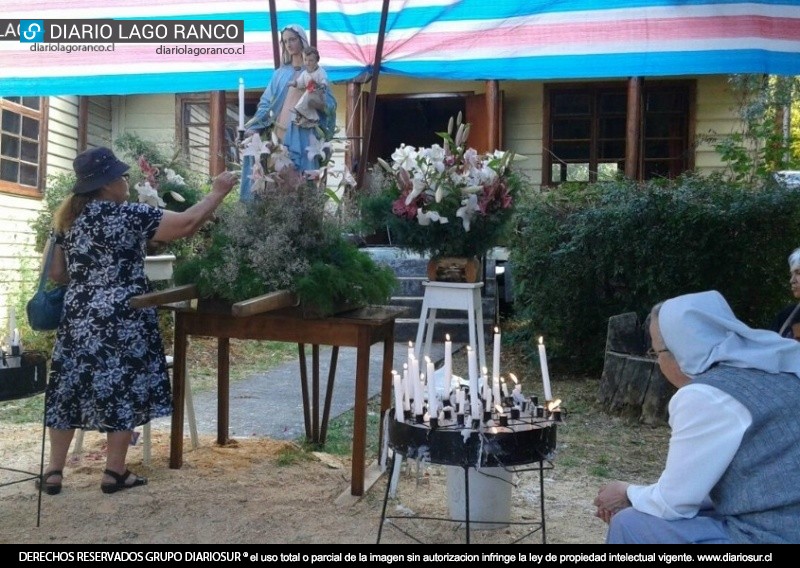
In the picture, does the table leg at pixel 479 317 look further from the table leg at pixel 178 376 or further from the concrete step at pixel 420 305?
the concrete step at pixel 420 305

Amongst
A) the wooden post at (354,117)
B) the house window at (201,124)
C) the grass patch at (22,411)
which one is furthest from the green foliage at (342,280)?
the house window at (201,124)

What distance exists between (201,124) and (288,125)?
29.4ft

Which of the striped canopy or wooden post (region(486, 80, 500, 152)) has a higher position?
wooden post (region(486, 80, 500, 152))

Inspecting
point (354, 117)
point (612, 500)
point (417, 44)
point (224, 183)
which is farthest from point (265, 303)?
point (354, 117)

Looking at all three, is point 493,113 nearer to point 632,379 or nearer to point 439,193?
point 632,379

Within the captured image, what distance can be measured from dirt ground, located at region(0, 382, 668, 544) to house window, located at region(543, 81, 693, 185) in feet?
A: 23.7

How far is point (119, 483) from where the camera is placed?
438 centimetres

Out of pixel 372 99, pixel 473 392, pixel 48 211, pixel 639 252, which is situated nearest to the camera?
pixel 473 392

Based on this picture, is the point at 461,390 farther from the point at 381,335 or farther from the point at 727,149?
the point at 727,149

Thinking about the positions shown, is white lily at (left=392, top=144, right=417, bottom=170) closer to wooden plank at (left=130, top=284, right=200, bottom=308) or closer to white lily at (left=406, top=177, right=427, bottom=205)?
white lily at (left=406, top=177, right=427, bottom=205)

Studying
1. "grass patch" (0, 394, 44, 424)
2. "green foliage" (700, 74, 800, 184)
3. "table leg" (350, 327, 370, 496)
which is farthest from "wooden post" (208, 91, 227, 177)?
"table leg" (350, 327, 370, 496)

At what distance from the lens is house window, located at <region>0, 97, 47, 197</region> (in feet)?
32.9

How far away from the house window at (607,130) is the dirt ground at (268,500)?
7.22 meters

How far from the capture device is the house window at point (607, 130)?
39.5 feet
